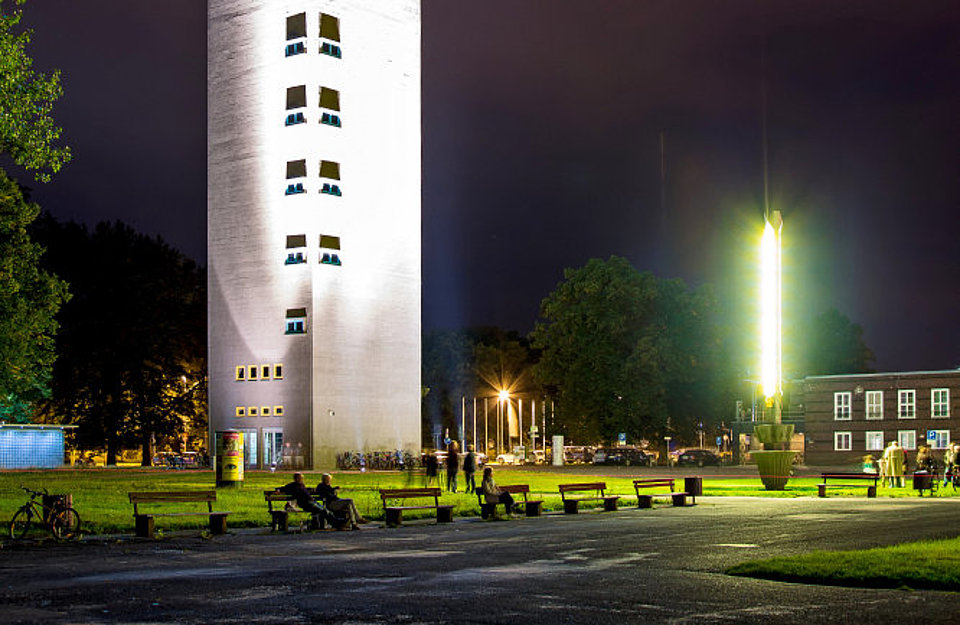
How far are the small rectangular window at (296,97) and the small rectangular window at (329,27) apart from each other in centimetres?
360

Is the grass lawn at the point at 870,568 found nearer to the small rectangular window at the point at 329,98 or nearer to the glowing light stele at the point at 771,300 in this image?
the glowing light stele at the point at 771,300

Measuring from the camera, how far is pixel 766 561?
18422 millimetres

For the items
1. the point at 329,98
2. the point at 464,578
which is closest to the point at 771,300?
the point at 464,578

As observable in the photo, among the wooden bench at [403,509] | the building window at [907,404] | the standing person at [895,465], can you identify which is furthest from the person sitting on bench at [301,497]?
the building window at [907,404]

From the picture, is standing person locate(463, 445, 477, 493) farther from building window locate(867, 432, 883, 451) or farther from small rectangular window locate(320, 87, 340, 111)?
building window locate(867, 432, 883, 451)

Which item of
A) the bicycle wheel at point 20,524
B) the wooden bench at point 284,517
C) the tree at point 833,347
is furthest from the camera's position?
the tree at point 833,347

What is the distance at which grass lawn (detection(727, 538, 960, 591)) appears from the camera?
1617 cm

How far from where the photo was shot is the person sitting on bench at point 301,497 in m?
26.8

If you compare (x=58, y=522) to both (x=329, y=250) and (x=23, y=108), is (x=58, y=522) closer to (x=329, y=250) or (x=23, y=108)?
(x=23, y=108)

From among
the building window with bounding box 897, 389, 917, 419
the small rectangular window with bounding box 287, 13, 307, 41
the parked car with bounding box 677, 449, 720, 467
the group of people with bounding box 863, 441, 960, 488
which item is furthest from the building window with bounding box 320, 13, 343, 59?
the building window with bounding box 897, 389, 917, 419

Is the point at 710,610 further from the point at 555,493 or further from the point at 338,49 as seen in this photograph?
the point at 338,49

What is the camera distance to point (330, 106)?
242ft

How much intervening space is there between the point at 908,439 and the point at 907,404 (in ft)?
7.93

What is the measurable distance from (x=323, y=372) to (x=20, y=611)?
57834mm
